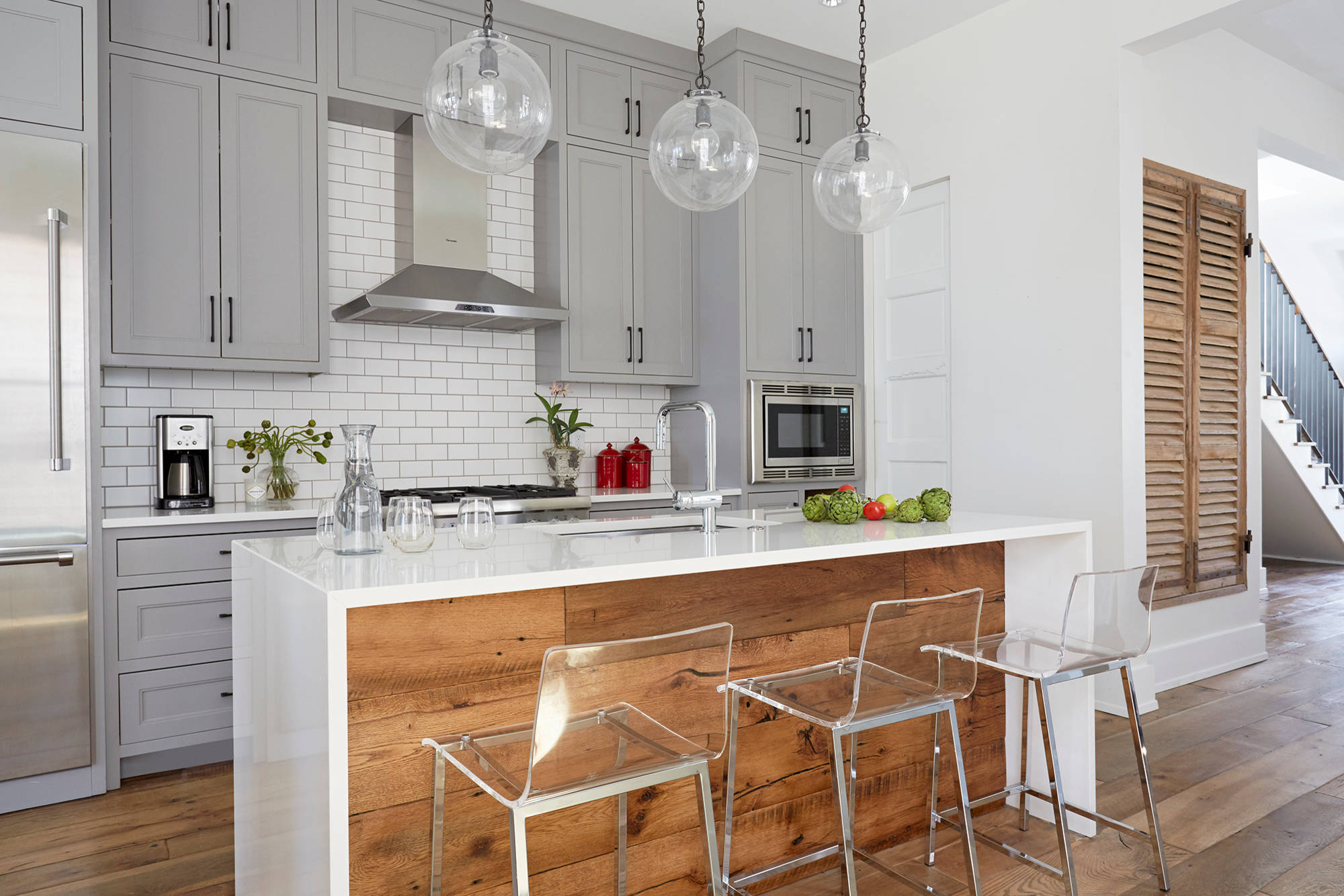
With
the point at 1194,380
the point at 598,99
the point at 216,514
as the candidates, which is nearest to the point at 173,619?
the point at 216,514

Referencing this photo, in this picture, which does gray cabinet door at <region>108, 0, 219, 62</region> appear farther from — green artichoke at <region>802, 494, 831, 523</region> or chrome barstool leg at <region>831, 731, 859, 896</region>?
chrome barstool leg at <region>831, 731, 859, 896</region>

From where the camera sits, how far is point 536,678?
191 cm

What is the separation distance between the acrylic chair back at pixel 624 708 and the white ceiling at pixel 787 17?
138 inches

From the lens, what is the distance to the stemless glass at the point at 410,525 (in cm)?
185

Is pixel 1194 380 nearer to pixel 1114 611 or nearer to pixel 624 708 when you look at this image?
pixel 1114 611

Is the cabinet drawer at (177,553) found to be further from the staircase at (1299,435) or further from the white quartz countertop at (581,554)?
the staircase at (1299,435)

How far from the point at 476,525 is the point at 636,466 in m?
2.65

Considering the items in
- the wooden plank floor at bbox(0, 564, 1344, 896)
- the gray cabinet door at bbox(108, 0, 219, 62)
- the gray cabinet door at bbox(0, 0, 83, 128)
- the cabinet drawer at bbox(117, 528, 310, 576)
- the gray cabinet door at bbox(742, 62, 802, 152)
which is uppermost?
the gray cabinet door at bbox(742, 62, 802, 152)

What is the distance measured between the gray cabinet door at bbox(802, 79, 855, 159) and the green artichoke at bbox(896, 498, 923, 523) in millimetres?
2713

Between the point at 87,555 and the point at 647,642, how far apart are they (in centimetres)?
237

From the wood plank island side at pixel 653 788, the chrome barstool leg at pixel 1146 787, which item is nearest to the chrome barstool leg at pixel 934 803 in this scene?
the wood plank island side at pixel 653 788

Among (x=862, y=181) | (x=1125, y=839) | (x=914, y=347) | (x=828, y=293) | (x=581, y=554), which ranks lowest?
(x=1125, y=839)

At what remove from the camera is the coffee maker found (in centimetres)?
338

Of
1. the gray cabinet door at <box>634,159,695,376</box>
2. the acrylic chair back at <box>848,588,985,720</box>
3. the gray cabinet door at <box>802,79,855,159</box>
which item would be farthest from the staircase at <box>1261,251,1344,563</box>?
the acrylic chair back at <box>848,588,985,720</box>
